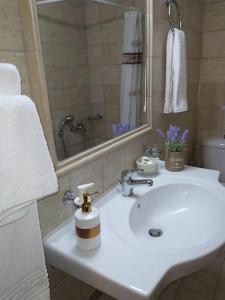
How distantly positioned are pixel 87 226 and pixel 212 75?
70.9 inches

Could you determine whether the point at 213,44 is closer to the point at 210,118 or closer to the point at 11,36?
the point at 210,118

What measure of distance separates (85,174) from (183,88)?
0.87m

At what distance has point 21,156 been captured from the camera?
488 mm

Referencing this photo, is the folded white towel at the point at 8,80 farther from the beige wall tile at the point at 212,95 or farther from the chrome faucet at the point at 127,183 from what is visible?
the beige wall tile at the point at 212,95

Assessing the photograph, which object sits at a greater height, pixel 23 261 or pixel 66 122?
pixel 66 122

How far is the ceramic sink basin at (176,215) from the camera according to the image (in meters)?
0.90

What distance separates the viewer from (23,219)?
554mm

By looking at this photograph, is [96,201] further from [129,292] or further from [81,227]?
[129,292]

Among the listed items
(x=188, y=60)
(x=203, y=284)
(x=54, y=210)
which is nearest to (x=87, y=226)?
(x=54, y=210)

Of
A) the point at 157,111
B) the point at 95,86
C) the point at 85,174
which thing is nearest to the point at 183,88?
the point at 157,111

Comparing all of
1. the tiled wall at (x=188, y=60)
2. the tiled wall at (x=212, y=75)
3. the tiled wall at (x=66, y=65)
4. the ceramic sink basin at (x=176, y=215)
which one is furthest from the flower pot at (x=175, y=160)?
the tiled wall at (x=212, y=75)

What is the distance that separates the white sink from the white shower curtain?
364 millimetres

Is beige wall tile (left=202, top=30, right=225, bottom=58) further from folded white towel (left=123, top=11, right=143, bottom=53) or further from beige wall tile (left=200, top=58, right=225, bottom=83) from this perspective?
folded white towel (left=123, top=11, right=143, bottom=53)

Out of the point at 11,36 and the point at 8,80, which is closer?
the point at 8,80
